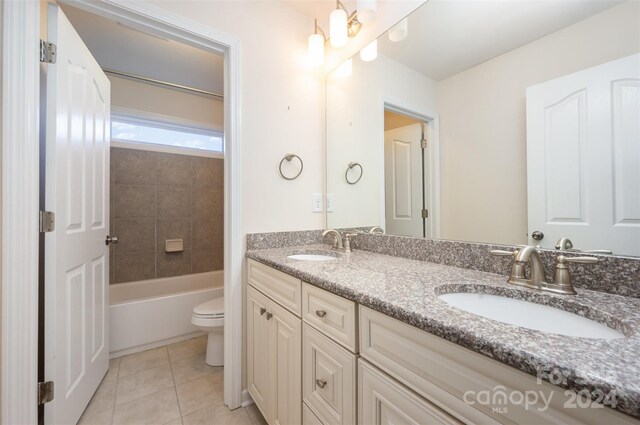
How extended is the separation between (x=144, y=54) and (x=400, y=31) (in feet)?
6.61

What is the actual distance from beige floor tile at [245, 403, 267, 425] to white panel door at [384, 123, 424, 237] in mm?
1160

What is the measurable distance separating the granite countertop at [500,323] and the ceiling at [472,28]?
812 millimetres

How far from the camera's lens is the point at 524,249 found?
769 millimetres

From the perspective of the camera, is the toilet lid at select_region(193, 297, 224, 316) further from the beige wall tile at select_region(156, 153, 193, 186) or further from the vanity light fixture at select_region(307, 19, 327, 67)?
the vanity light fixture at select_region(307, 19, 327, 67)

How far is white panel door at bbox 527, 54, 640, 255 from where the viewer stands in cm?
70

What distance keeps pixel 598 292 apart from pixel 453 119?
0.75 m

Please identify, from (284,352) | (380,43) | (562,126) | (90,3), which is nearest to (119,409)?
(284,352)

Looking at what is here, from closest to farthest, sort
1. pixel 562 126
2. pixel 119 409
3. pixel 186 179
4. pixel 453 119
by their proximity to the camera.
Result: pixel 562 126, pixel 453 119, pixel 119 409, pixel 186 179

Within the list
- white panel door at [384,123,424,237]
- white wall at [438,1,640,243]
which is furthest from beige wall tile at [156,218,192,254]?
white wall at [438,1,640,243]

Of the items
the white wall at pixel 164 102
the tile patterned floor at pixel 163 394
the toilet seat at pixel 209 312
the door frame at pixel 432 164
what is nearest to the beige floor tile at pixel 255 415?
the tile patterned floor at pixel 163 394

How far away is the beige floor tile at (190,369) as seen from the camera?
5.46ft

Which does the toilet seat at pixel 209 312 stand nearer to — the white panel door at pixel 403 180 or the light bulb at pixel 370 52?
the white panel door at pixel 403 180

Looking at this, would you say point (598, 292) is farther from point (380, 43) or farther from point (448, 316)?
point (380, 43)

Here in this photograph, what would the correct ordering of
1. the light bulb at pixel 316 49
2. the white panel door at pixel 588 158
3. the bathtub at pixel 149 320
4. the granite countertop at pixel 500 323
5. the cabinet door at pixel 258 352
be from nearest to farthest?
the granite countertop at pixel 500 323 → the white panel door at pixel 588 158 → the cabinet door at pixel 258 352 → the light bulb at pixel 316 49 → the bathtub at pixel 149 320
